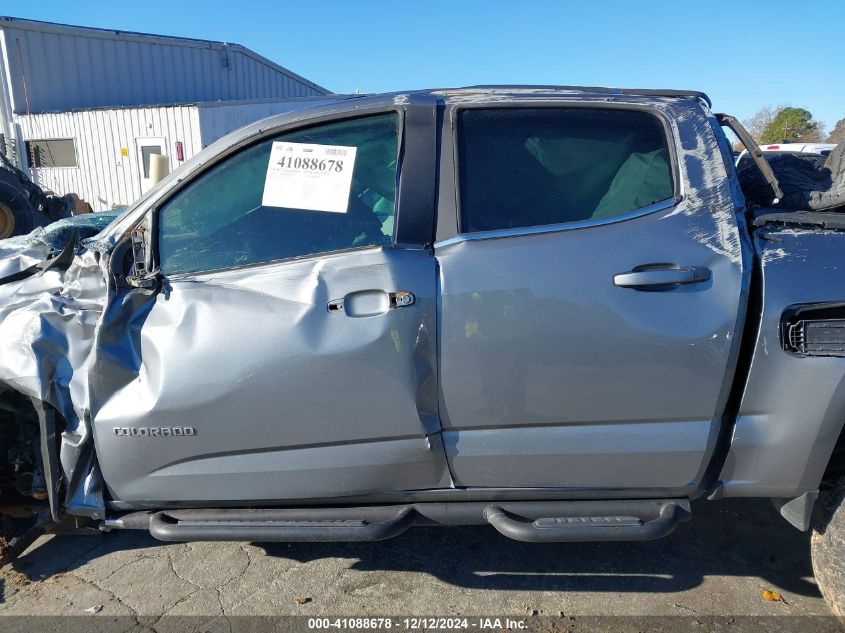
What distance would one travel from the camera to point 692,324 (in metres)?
A: 2.10

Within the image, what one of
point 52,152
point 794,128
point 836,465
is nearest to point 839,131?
point 794,128

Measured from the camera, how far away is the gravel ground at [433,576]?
2.55 meters

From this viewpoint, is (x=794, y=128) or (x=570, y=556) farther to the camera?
(x=794, y=128)

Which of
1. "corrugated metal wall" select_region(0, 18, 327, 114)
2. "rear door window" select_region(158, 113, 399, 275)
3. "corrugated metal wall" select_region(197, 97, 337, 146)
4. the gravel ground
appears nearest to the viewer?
"rear door window" select_region(158, 113, 399, 275)

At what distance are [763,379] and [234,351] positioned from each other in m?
1.78

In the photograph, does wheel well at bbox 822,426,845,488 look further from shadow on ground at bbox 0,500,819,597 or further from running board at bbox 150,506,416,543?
running board at bbox 150,506,416,543

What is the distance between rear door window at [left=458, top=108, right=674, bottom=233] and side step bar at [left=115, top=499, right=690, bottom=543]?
3.36 feet

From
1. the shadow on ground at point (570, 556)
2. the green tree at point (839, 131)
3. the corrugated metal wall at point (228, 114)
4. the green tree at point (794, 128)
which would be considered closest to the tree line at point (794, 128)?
the green tree at point (794, 128)

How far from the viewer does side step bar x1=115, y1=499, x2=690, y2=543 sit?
2.18 meters

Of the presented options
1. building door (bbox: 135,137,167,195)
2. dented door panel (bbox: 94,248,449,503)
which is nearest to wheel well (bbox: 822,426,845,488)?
dented door panel (bbox: 94,248,449,503)

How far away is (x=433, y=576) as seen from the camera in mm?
2758

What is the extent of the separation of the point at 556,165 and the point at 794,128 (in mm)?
28011

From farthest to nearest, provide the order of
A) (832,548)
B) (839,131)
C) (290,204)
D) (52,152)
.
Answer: (52,152), (839,131), (290,204), (832,548)

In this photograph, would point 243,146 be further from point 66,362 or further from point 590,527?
point 590,527
